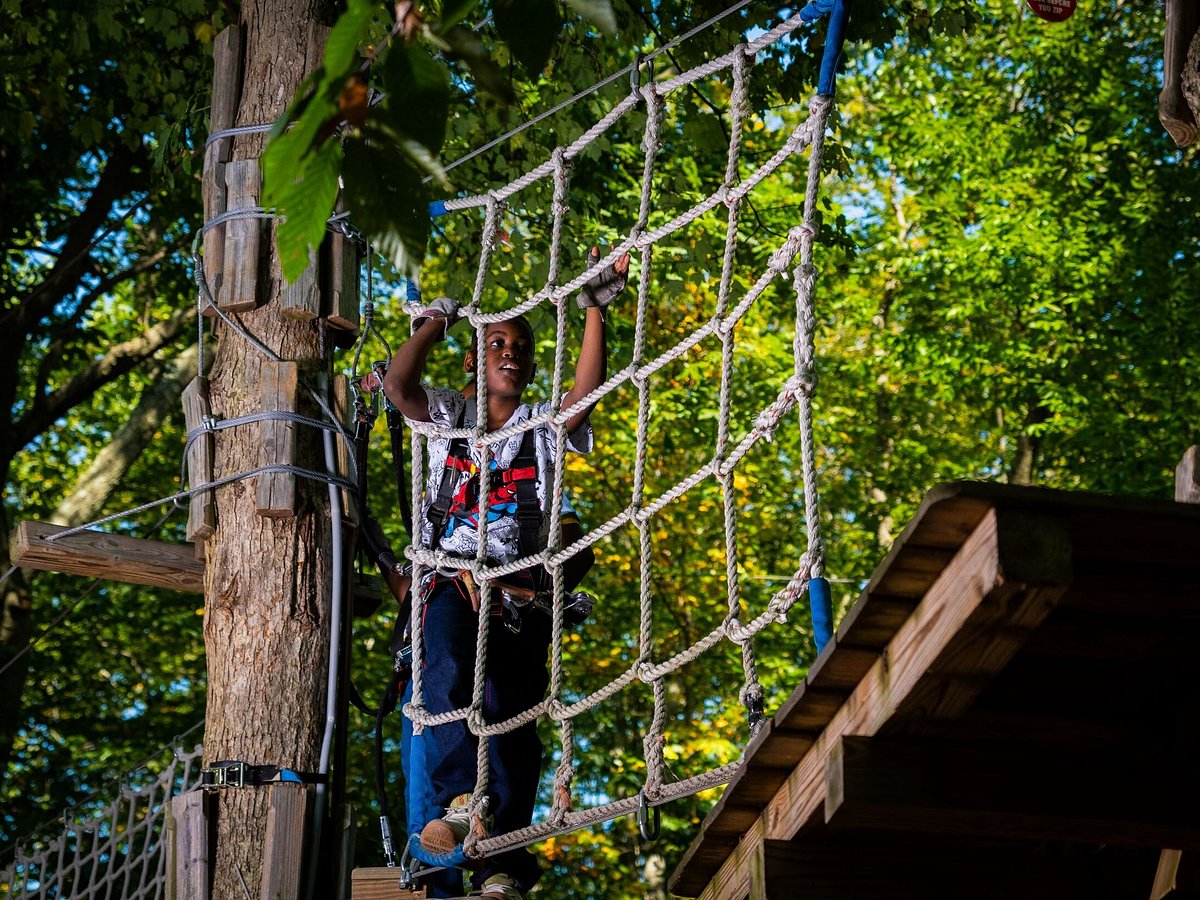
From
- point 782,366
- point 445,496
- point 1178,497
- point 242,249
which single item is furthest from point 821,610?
point 782,366

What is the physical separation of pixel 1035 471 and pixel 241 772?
1078 cm

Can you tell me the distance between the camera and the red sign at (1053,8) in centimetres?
368

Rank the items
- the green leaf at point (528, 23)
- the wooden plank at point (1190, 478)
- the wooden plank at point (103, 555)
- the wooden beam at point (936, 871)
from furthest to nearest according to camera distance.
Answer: the wooden plank at point (103, 555) < the wooden beam at point (936, 871) < the wooden plank at point (1190, 478) < the green leaf at point (528, 23)

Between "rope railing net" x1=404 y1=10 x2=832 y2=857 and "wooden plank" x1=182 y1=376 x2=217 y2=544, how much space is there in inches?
19.1

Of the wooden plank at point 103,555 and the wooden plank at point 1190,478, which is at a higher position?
the wooden plank at point 103,555

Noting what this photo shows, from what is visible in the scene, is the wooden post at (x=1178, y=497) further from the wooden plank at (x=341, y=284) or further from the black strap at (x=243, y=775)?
the wooden plank at (x=341, y=284)

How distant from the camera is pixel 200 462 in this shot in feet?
13.1

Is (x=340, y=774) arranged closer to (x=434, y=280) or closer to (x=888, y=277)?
(x=434, y=280)

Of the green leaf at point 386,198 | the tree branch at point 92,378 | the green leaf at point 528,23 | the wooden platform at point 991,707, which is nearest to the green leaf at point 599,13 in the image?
the green leaf at point 528,23

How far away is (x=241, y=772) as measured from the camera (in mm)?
3660

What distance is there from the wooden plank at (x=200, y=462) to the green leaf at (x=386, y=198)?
261 cm

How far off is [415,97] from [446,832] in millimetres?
2418

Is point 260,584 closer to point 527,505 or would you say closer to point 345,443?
point 345,443

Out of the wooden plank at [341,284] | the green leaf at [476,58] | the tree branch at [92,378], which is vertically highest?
the tree branch at [92,378]
